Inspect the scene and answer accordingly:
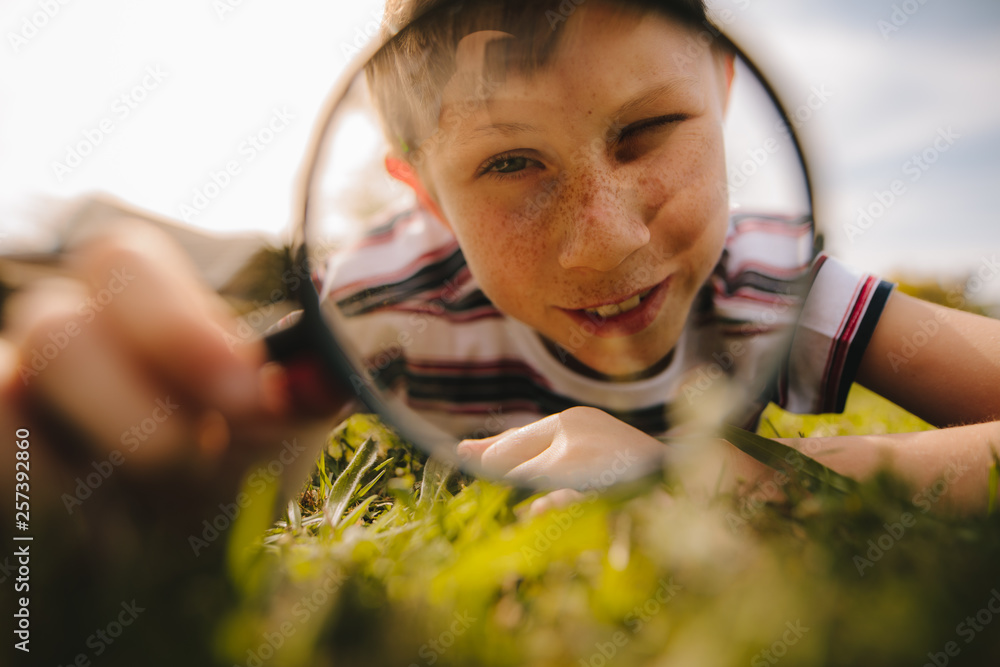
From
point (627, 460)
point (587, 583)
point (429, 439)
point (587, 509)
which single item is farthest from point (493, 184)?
point (587, 583)

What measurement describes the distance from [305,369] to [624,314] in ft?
3.27

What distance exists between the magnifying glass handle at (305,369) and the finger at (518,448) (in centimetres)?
40

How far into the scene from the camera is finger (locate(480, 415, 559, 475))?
4.34ft

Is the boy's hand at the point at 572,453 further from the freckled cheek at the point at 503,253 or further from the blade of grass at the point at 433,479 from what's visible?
the freckled cheek at the point at 503,253

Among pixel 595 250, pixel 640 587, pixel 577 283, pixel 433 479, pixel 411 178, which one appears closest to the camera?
pixel 640 587

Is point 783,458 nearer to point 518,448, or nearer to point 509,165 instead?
point 518,448

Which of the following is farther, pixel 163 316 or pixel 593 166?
pixel 593 166

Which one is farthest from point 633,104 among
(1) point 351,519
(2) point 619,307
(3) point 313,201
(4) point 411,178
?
(1) point 351,519

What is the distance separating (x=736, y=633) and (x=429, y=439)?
0.93 m

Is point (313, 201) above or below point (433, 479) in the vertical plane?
above

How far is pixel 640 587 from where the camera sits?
714mm

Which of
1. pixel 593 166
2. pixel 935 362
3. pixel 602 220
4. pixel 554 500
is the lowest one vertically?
pixel 935 362

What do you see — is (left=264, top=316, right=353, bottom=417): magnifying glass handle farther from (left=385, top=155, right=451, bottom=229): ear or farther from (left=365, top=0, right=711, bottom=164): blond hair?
(left=385, top=155, right=451, bottom=229): ear

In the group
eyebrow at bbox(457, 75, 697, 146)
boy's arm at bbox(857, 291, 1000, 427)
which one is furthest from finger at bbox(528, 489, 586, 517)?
boy's arm at bbox(857, 291, 1000, 427)
